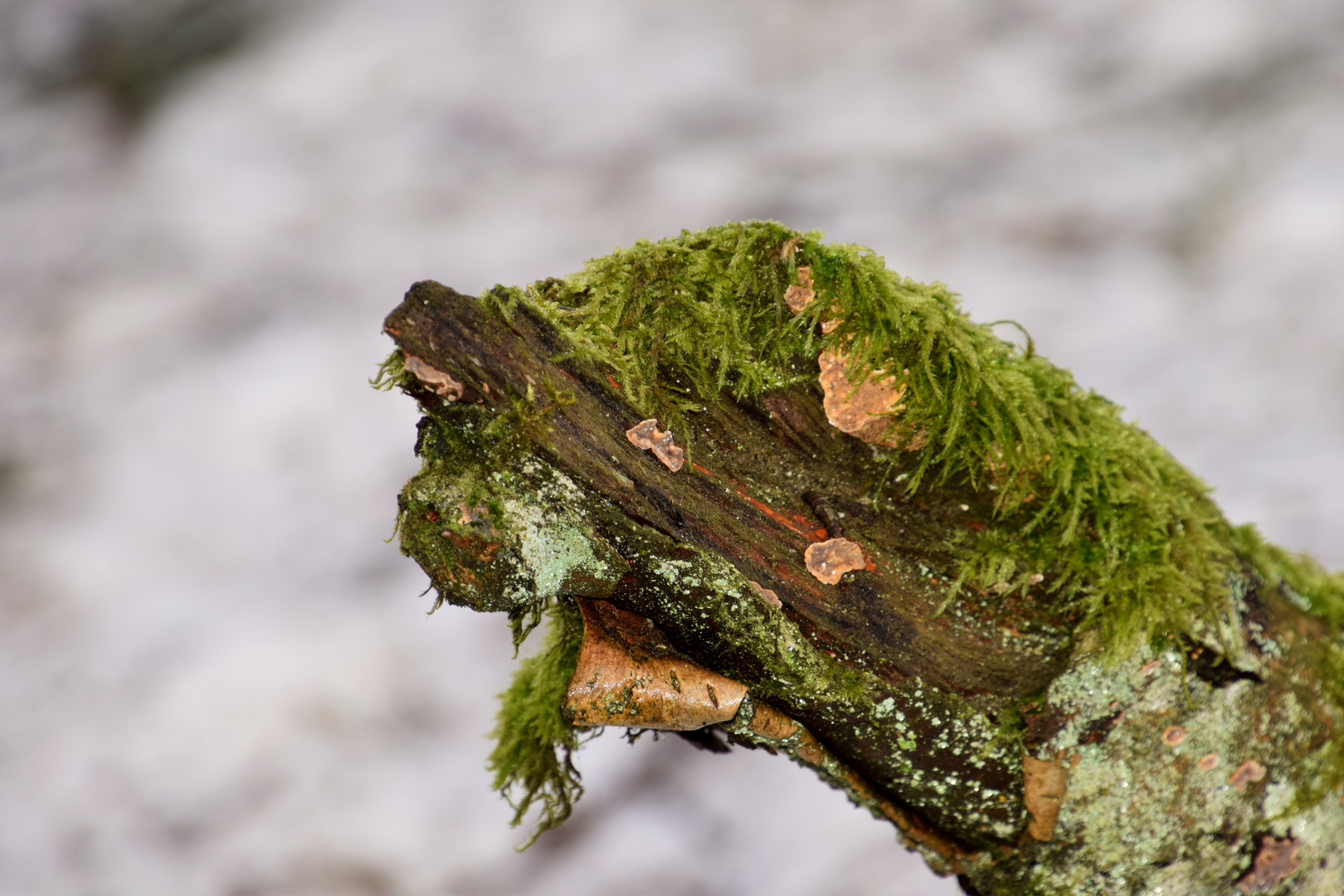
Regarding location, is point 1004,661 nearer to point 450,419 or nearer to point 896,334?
point 896,334

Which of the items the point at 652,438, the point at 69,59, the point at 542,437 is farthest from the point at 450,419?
the point at 69,59

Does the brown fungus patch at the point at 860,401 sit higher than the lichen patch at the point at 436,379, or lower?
lower

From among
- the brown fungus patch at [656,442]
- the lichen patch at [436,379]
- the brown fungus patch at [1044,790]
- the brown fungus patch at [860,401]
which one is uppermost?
the lichen patch at [436,379]

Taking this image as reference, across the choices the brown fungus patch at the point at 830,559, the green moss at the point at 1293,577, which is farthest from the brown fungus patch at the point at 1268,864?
the brown fungus patch at the point at 830,559

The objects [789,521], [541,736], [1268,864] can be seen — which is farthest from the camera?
[541,736]

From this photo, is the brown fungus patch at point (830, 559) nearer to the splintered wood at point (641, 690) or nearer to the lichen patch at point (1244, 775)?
the splintered wood at point (641, 690)

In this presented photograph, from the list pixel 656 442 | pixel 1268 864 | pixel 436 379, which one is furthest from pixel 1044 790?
pixel 436 379

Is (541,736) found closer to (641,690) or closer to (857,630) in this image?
(641,690)
